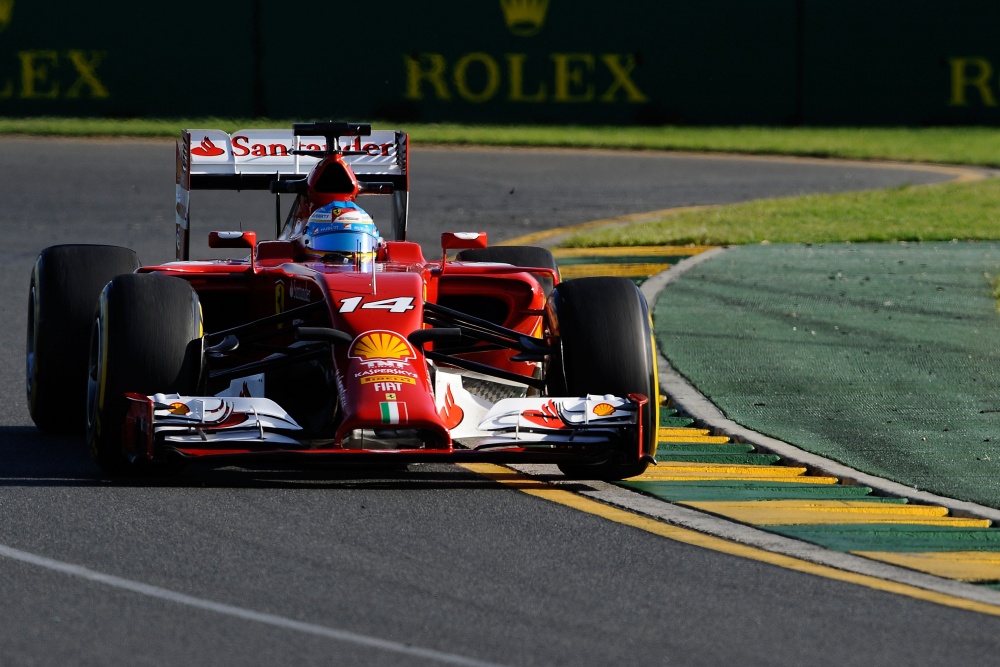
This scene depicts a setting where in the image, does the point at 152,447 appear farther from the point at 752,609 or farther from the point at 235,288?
the point at 752,609

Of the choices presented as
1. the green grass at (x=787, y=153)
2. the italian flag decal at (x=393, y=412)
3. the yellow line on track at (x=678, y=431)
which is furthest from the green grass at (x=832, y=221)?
the italian flag decal at (x=393, y=412)

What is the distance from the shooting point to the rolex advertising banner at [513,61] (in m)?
29.1

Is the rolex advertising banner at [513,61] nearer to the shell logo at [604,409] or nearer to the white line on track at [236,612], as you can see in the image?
the shell logo at [604,409]

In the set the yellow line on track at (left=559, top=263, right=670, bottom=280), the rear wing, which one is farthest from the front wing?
the yellow line on track at (left=559, top=263, right=670, bottom=280)

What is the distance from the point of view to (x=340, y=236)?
8.63 metres

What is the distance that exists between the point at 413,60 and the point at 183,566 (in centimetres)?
2412

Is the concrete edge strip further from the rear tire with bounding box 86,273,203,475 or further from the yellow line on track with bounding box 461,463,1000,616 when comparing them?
the rear tire with bounding box 86,273,203,475

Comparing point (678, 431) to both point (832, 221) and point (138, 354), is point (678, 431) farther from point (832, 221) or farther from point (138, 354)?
point (832, 221)

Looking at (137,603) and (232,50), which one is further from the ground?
(232,50)

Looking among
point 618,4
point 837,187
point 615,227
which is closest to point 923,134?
point 618,4

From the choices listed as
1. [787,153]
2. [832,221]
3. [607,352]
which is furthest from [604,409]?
[787,153]

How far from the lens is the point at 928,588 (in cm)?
589

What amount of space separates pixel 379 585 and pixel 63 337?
10.5ft

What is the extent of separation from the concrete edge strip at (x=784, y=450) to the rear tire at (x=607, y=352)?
0.75 metres
